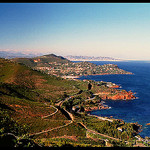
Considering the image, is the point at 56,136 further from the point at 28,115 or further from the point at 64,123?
the point at 28,115

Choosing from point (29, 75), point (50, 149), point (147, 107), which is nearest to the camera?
point (50, 149)

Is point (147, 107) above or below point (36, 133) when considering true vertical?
below

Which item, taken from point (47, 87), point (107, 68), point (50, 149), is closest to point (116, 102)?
point (47, 87)

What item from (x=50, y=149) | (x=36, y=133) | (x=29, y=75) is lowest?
(x=36, y=133)

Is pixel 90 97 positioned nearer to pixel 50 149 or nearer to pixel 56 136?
pixel 56 136

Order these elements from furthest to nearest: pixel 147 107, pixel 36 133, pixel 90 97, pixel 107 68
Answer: pixel 107 68 < pixel 90 97 < pixel 147 107 < pixel 36 133

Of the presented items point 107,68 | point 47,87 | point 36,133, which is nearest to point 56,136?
point 36,133

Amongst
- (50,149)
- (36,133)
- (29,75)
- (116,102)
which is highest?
(50,149)

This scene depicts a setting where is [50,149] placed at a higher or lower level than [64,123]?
higher

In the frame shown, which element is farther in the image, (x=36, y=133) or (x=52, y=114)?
(x=52, y=114)
